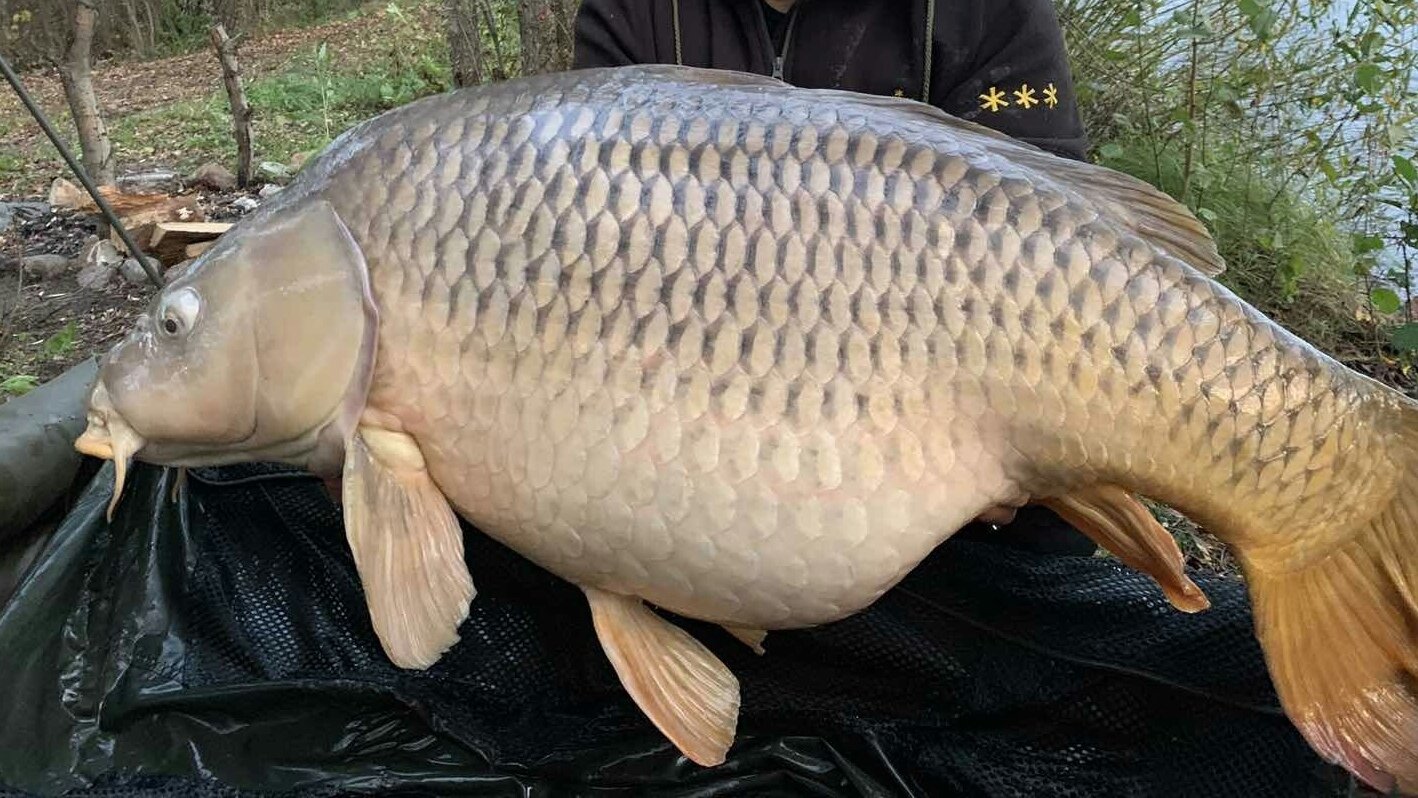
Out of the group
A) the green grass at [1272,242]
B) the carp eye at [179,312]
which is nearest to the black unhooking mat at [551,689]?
the carp eye at [179,312]

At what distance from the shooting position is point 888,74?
4.47 ft

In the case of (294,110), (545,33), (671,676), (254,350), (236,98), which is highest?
(545,33)

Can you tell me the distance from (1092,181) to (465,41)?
3.27 metres

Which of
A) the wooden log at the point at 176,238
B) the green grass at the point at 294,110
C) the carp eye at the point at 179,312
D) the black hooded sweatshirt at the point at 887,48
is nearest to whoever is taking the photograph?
the carp eye at the point at 179,312

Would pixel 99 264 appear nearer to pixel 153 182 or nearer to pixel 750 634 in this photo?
pixel 153 182

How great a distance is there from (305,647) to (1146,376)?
32.9 inches

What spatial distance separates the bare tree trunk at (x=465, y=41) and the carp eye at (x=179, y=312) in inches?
117

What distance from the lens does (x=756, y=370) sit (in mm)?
822

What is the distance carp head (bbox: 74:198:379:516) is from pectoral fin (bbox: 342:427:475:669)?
0.04 metres

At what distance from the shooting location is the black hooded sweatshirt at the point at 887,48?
128 cm

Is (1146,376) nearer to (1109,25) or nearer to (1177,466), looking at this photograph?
(1177,466)

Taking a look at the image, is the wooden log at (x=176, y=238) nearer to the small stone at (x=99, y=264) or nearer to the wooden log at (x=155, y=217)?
the wooden log at (x=155, y=217)

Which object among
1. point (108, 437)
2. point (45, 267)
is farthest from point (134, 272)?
point (108, 437)

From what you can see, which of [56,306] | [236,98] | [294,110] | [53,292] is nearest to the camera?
[56,306]
